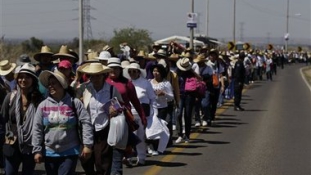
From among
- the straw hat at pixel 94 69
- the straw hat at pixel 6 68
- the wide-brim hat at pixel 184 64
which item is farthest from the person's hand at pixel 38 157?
the wide-brim hat at pixel 184 64

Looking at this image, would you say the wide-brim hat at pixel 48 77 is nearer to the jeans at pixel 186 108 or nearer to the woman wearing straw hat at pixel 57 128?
the woman wearing straw hat at pixel 57 128

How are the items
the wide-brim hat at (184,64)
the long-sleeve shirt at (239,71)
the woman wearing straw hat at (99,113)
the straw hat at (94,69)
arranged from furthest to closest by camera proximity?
the long-sleeve shirt at (239,71) → the wide-brim hat at (184,64) → the woman wearing straw hat at (99,113) → the straw hat at (94,69)

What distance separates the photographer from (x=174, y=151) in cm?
1323

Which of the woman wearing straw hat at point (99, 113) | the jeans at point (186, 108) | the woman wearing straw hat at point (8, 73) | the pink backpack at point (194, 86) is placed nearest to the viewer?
the woman wearing straw hat at point (99, 113)

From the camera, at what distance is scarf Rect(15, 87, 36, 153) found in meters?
7.40

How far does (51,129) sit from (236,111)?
52.5ft

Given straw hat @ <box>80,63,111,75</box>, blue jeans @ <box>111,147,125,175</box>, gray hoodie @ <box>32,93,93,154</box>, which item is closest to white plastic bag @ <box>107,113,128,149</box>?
blue jeans @ <box>111,147,125,175</box>

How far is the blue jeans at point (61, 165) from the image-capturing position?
23.2ft

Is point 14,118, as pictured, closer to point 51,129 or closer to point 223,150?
point 51,129

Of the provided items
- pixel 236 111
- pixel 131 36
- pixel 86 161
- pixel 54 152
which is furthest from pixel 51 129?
pixel 131 36

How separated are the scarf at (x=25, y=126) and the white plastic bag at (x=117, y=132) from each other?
3.82 feet

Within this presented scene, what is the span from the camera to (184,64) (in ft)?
48.0

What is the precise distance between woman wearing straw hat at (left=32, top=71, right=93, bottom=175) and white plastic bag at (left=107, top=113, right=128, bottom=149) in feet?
3.69

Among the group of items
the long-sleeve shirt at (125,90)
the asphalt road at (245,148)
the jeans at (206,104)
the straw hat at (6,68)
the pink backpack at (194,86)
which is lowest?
the asphalt road at (245,148)
